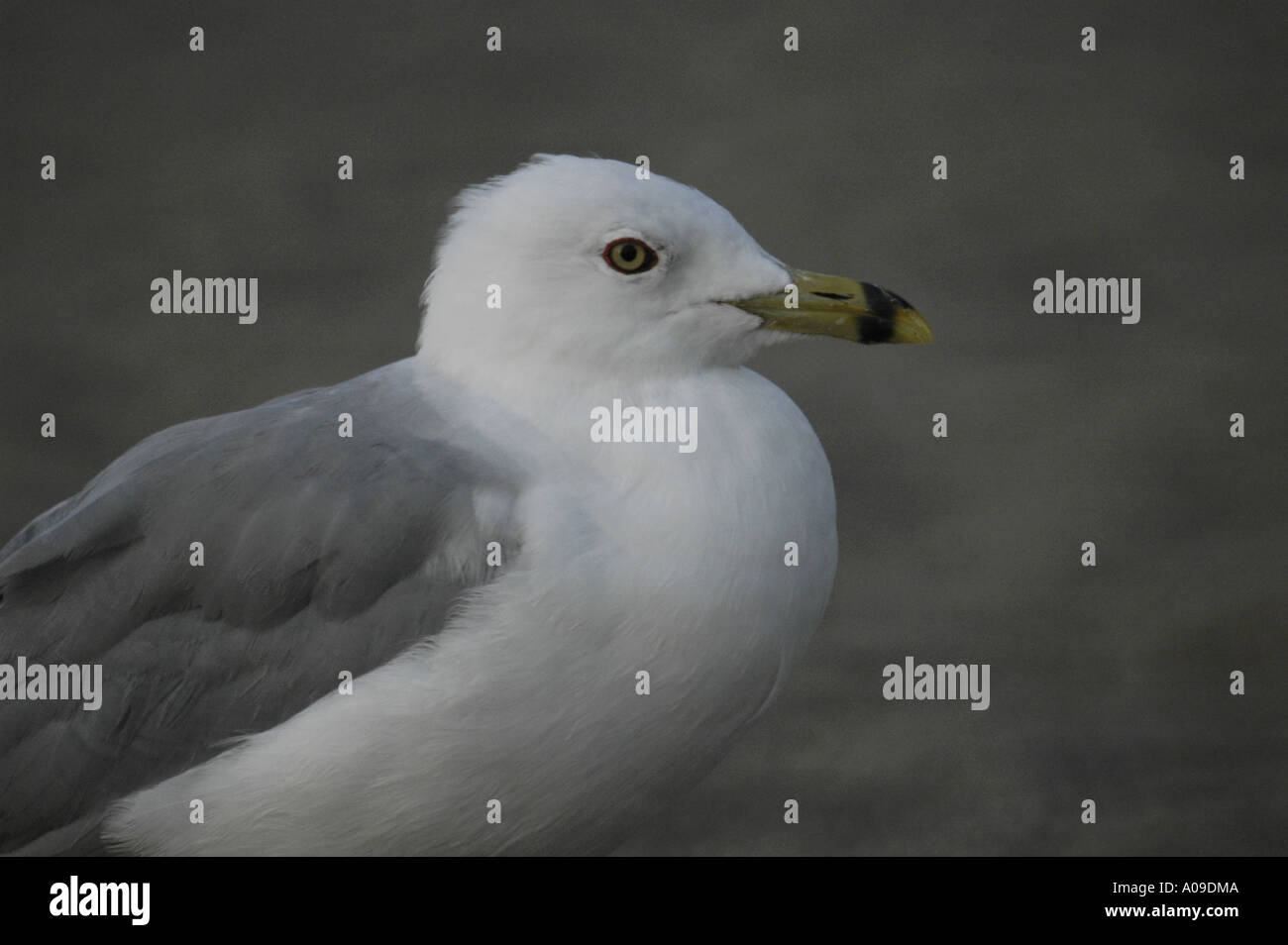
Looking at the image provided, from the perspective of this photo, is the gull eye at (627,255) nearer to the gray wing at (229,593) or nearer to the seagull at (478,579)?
the seagull at (478,579)

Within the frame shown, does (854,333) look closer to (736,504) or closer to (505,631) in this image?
(736,504)

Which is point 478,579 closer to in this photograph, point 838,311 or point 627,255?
point 627,255

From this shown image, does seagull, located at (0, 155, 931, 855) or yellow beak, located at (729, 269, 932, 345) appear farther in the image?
yellow beak, located at (729, 269, 932, 345)

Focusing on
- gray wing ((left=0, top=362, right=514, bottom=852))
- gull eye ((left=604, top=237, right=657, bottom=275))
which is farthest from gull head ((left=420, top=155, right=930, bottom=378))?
gray wing ((left=0, top=362, right=514, bottom=852))

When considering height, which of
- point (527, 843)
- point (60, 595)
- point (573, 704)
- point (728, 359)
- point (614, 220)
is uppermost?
point (614, 220)

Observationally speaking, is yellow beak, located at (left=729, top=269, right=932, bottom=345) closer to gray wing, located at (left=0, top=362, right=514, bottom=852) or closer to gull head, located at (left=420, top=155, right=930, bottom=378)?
gull head, located at (left=420, top=155, right=930, bottom=378)

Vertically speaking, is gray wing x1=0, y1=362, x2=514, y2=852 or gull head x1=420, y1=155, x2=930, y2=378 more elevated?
gull head x1=420, y1=155, x2=930, y2=378

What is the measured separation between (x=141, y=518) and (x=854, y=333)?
3.71 ft

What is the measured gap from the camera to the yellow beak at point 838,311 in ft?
9.17

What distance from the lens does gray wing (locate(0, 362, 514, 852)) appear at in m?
2.61

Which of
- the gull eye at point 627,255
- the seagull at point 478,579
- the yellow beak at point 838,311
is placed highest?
the gull eye at point 627,255

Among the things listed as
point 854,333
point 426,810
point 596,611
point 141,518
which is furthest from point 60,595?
point 854,333

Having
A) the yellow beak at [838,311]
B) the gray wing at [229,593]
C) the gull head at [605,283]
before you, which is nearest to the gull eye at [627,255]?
the gull head at [605,283]

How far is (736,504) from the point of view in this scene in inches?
104
